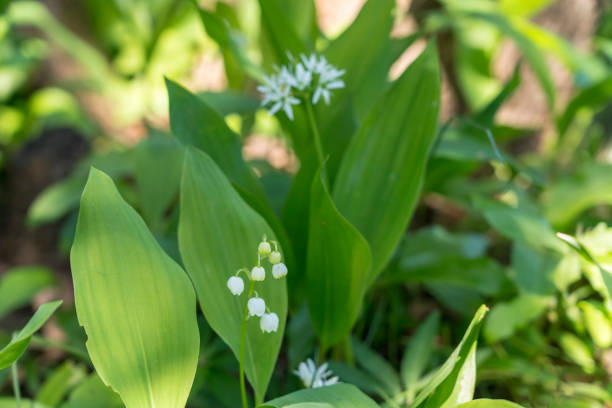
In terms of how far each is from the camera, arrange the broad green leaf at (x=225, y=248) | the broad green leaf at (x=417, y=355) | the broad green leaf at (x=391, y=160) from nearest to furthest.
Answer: the broad green leaf at (x=225, y=248) → the broad green leaf at (x=391, y=160) → the broad green leaf at (x=417, y=355)

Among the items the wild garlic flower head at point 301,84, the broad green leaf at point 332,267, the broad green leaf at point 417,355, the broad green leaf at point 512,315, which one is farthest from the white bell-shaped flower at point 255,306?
the broad green leaf at point 512,315

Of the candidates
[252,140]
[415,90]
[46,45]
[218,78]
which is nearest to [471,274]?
[415,90]

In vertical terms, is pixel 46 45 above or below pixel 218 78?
above

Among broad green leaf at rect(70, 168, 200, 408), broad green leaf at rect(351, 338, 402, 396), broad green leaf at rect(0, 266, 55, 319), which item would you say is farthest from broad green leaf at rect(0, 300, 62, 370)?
broad green leaf at rect(0, 266, 55, 319)

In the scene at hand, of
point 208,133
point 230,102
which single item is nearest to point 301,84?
point 208,133

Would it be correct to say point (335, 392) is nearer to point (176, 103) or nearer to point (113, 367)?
point (113, 367)

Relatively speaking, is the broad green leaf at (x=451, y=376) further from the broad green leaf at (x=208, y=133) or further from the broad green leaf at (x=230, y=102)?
the broad green leaf at (x=230, y=102)

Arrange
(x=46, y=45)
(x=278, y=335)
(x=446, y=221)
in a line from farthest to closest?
(x=46, y=45) < (x=446, y=221) < (x=278, y=335)

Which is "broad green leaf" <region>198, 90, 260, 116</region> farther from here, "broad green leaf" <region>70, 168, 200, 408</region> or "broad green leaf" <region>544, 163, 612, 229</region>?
"broad green leaf" <region>544, 163, 612, 229</region>
